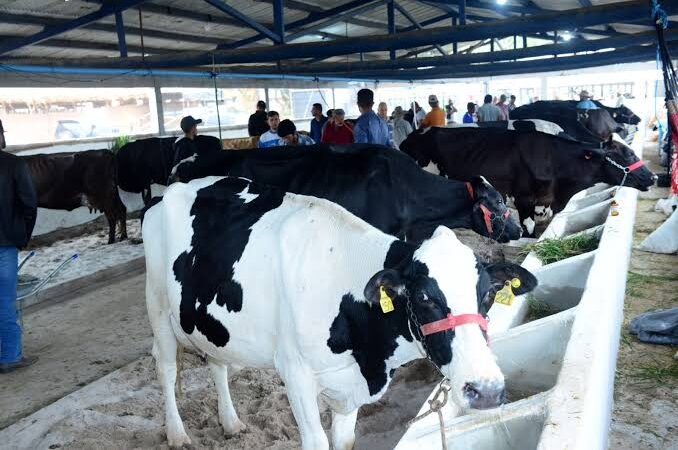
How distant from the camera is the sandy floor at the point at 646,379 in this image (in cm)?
327

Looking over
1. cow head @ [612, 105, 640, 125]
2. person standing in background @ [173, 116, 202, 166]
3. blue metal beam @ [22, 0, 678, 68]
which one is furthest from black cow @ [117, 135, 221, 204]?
cow head @ [612, 105, 640, 125]

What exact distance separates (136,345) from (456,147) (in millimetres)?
5821

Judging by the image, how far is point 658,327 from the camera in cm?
443

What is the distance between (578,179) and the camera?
293 inches

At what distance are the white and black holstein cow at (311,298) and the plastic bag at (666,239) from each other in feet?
16.2

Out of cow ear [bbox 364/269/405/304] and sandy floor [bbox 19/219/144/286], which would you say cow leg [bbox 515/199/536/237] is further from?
cow ear [bbox 364/269/405/304]

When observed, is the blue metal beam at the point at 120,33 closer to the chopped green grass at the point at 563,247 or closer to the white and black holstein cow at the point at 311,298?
the white and black holstein cow at the point at 311,298

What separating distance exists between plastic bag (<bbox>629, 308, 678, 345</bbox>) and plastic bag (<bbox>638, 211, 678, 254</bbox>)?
2.27 m

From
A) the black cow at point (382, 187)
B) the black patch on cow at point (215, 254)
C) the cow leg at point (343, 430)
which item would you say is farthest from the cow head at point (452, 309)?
the black cow at point (382, 187)

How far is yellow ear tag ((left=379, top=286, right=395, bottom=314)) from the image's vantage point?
7.34 ft

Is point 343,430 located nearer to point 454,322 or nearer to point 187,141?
point 454,322

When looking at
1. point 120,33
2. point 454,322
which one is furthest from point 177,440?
point 120,33

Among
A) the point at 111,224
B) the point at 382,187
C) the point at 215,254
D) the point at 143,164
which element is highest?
the point at 143,164

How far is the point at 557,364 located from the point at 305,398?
5.57ft
